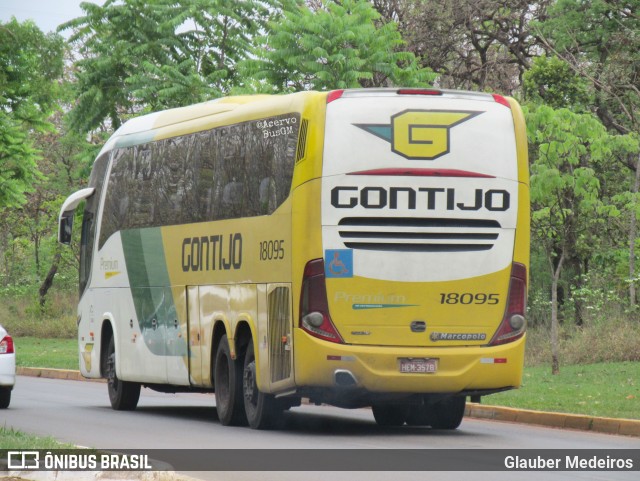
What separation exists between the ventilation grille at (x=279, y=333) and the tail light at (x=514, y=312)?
7.62ft

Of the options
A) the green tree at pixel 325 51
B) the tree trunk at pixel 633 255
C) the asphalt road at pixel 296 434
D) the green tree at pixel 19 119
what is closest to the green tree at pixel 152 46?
the green tree at pixel 19 119

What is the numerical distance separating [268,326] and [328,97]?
9.05 ft

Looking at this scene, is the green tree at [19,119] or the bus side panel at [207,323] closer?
the bus side panel at [207,323]

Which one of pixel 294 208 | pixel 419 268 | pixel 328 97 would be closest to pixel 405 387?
pixel 419 268

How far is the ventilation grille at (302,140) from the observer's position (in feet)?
51.8

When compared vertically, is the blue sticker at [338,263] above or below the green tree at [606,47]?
below

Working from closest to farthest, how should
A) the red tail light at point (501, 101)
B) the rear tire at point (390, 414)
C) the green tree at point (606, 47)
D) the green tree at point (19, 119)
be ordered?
→ the red tail light at point (501, 101) < the rear tire at point (390, 414) < the green tree at point (19, 119) < the green tree at point (606, 47)

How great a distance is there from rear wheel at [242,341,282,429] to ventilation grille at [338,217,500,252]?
2.26 m

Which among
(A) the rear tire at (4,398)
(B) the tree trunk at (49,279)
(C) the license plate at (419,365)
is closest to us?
(C) the license plate at (419,365)

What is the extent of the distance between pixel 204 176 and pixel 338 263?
3.53m

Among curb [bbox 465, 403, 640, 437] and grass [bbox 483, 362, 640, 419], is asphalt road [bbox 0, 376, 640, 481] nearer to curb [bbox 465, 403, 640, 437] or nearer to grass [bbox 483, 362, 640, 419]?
curb [bbox 465, 403, 640, 437]

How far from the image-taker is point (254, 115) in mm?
17297

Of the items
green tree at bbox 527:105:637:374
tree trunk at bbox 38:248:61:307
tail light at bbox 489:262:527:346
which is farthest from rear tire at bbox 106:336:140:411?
tree trunk at bbox 38:248:61:307

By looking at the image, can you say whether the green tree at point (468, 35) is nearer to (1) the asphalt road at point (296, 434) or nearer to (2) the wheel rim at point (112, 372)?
(2) the wheel rim at point (112, 372)
